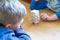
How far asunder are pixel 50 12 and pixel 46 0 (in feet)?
0.41

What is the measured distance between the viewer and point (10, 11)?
2.65 feet

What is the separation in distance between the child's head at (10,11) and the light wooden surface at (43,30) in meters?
0.35

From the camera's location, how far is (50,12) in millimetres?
1415

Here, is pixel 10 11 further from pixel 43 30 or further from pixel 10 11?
pixel 43 30

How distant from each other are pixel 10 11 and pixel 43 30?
463 millimetres

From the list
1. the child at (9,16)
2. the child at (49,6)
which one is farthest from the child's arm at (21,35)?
the child at (49,6)

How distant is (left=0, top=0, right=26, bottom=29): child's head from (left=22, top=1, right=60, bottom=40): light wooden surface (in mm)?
346

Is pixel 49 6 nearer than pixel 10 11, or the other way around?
pixel 10 11

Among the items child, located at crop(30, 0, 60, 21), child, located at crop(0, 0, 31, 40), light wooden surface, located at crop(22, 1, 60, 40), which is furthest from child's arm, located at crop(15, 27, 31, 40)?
child, located at crop(30, 0, 60, 21)

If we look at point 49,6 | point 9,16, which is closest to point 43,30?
point 49,6

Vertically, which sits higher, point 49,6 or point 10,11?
point 49,6

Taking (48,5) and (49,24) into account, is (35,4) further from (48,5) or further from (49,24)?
(49,24)

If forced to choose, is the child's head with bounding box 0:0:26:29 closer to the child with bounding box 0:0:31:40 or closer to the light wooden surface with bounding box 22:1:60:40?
the child with bounding box 0:0:31:40

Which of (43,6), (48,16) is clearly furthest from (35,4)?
(48,16)
